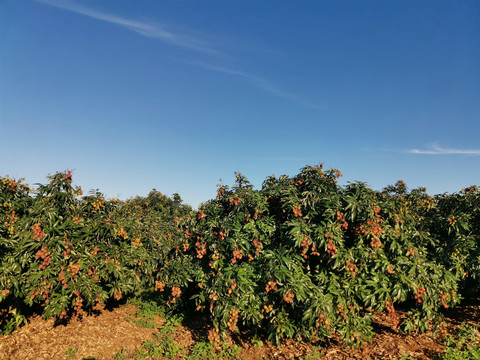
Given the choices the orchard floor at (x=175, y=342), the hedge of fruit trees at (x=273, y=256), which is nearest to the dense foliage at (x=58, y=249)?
the hedge of fruit trees at (x=273, y=256)

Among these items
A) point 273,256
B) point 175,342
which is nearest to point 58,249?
point 175,342

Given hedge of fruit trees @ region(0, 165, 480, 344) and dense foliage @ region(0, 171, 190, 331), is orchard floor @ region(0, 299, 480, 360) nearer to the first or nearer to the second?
hedge of fruit trees @ region(0, 165, 480, 344)

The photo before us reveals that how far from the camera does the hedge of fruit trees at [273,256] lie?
626 cm

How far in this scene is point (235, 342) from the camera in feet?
24.3

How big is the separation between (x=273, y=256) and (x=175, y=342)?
3916 mm

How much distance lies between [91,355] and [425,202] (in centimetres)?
1101

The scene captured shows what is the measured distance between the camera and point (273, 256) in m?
6.31

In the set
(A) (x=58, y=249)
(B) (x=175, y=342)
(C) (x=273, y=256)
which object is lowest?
(B) (x=175, y=342)

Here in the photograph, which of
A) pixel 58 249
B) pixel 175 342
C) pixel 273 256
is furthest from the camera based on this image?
pixel 175 342

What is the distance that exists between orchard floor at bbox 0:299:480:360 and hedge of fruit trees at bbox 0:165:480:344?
36 cm

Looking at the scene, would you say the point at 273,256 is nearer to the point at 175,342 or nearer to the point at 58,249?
the point at 175,342

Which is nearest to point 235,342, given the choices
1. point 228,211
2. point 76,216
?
point 228,211

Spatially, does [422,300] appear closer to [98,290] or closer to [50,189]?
[98,290]

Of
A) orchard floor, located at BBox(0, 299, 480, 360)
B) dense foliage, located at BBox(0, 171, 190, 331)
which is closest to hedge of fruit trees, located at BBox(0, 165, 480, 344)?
dense foliage, located at BBox(0, 171, 190, 331)
